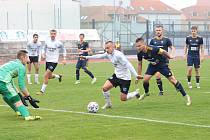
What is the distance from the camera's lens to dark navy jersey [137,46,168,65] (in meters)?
14.9

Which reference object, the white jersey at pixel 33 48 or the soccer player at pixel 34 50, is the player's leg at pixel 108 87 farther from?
the white jersey at pixel 33 48

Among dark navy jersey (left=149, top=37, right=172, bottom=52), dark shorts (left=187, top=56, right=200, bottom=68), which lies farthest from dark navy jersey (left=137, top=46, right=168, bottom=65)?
dark shorts (left=187, top=56, right=200, bottom=68)

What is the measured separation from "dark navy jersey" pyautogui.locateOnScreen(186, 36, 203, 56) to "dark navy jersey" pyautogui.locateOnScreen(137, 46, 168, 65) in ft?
16.5

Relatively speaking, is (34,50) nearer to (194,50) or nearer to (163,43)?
(194,50)

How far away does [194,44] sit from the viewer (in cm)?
2039

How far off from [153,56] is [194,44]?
555 cm

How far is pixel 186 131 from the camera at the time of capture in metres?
10.4

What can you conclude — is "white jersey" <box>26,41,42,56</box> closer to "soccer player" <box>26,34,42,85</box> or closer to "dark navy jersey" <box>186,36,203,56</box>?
"soccer player" <box>26,34,42,85</box>

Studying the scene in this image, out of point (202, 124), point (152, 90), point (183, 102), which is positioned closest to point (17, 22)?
point (152, 90)

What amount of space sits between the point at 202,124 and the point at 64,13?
55200 millimetres

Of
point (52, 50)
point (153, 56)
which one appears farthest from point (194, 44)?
point (153, 56)

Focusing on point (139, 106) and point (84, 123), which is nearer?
point (84, 123)

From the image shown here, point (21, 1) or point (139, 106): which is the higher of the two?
point (21, 1)

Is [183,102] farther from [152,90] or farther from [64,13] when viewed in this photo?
[64,13]
